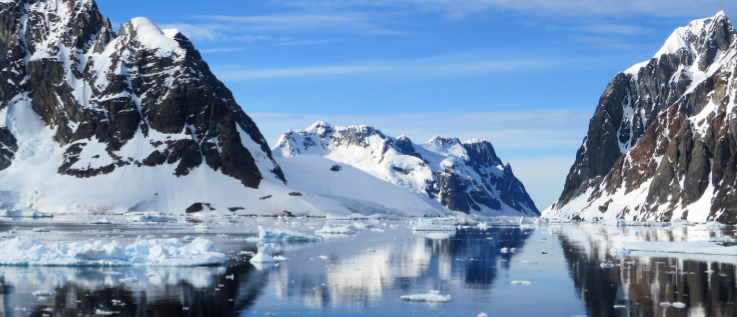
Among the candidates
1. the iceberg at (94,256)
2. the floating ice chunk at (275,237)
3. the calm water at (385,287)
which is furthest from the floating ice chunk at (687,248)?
the iceberg at (94,256)

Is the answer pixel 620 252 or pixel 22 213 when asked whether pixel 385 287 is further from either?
pixel 22 213

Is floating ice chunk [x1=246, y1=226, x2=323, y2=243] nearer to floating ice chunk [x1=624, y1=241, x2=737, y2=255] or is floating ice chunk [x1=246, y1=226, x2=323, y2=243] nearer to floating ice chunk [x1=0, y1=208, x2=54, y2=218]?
floating ice chunk [x1=624, y1=241, x2=737, y2=255]

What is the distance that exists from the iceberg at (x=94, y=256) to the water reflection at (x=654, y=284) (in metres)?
25.1

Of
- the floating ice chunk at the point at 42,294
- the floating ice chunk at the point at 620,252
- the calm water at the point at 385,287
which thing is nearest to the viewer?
the calm water at the point at 385,287

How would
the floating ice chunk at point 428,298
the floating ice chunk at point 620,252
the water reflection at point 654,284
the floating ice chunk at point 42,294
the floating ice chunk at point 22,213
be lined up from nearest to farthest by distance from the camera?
1. the water reflection at point 654,284
2. the floating ice chunk at point 42,294
3. the floating ice chunk at point 428,298
4. the floating ice chunk at point 620,252
5. the floating ice chunk at point 22,213

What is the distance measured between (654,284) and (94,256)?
35037mm

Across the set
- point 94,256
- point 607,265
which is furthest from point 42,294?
point 607,265

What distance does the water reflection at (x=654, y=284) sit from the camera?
34844 mm

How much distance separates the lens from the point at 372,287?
136 ft

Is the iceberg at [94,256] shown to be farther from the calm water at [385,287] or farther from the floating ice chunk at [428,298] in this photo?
the floating ice chunk at [428,298]

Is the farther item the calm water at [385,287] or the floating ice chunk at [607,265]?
the floating ice chunk at [607,265]

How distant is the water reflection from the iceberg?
25.1 meters

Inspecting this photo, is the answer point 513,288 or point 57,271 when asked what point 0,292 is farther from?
point 513,288

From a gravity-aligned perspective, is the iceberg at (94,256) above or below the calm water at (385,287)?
above
